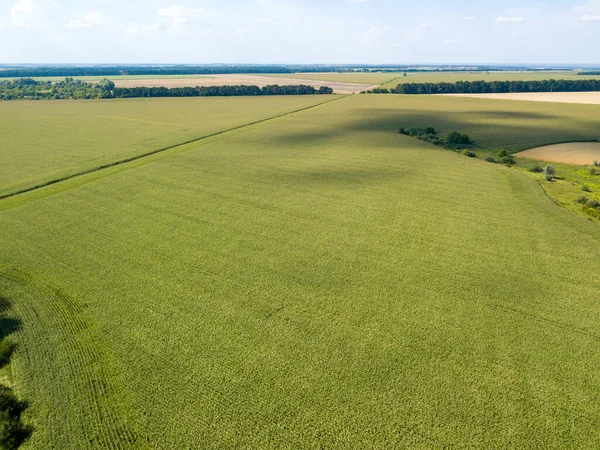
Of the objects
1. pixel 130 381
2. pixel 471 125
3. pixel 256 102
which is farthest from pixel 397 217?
pixel 256 102

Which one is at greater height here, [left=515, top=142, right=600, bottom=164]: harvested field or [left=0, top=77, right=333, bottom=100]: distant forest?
[left=0, top=77, right=333, bottom=100]: distant forest

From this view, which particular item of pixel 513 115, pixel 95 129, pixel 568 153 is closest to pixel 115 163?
pixel 95 129

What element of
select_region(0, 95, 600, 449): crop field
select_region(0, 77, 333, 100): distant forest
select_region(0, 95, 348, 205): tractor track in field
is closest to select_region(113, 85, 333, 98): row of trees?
select_region(0, 77, 333, 100): distant forest

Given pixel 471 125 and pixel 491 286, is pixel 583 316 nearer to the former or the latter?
pixel 491 286

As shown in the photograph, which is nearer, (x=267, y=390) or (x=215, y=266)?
(x=267, y=390)

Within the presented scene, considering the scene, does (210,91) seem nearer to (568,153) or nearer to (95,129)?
(95,129)

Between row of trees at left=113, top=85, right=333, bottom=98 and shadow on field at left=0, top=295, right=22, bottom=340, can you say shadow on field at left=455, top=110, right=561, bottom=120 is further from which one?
shadow on field at left=0, top=295, right=22, bottom=340

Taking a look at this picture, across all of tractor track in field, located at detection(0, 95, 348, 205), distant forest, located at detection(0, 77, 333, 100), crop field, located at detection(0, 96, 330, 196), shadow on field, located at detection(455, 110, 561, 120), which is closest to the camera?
tractor track in field, located at detection(0, 95, 348, 205)
